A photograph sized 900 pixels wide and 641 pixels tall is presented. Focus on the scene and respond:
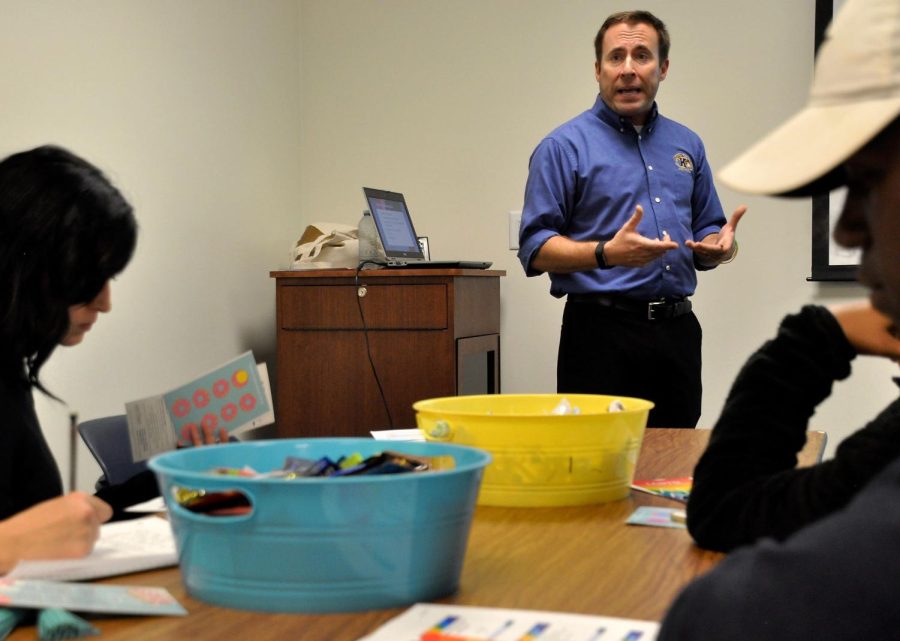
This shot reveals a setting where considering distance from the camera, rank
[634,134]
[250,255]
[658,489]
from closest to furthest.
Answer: [658,489]
[634,134]
[250,255]

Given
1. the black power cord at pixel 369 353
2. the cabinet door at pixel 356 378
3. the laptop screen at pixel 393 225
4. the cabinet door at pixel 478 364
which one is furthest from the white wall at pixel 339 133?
the black power cord at pixel 369 353

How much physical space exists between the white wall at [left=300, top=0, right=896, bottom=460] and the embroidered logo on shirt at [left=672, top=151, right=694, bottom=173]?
0.75 meters

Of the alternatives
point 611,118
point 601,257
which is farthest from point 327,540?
point 611,118

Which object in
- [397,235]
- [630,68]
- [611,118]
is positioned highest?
[630,68]

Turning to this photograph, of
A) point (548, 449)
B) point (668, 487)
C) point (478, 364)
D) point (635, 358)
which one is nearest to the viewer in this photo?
point (548, 449)

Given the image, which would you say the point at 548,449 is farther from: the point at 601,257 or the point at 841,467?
the point at 601,257

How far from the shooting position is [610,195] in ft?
9.11

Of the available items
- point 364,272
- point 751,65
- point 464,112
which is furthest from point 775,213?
point 364,272

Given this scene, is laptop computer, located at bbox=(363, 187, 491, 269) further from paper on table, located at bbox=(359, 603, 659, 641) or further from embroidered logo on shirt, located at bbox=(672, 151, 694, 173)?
paper on table, located at bbox=(359, 603, 659, 641)

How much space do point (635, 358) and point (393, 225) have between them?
1.09 m

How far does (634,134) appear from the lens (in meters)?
2.88

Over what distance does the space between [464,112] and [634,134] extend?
120cm

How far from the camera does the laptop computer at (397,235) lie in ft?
10.9

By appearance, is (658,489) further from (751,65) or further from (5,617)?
(751,65)
